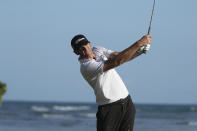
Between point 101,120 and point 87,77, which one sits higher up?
point 87,77

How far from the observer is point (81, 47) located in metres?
4.54

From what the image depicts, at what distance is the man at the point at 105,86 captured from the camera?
450 cm

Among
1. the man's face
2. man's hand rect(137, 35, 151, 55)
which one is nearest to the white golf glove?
man's hand rect(137, 35, 151, 55)

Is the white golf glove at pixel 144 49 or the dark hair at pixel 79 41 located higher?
the dark hair at pixel 79 41

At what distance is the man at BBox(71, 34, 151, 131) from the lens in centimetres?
450

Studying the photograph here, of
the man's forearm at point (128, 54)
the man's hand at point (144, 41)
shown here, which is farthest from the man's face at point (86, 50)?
the man's hand at point (144, 41)

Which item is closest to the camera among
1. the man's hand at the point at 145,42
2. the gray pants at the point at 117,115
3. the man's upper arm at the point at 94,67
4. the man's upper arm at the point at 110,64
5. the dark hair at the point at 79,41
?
the man's hand at the point at 145,42

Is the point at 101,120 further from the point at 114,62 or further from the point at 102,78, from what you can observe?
the point at 114,62

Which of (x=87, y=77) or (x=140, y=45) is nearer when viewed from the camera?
(x=140, y=45)

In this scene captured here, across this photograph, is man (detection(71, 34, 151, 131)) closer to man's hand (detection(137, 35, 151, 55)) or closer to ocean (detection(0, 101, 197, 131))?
man's hand (detection(137, 35, 151, 55))

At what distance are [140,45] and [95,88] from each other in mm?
773

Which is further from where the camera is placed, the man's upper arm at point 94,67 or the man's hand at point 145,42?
the man's upper arm at point 94,67

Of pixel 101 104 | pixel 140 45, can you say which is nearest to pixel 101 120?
pixel 101 104

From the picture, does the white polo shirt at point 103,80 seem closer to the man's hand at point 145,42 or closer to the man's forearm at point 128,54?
the man's forearm at point 128,54
